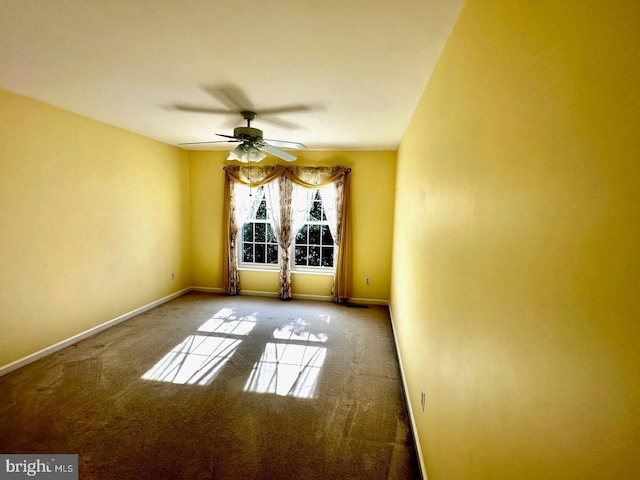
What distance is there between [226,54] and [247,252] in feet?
12.7

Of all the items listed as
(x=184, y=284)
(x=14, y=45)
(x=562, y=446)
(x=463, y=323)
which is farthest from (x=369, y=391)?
(x=184, y=284)

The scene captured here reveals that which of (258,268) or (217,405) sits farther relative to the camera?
(258,268)

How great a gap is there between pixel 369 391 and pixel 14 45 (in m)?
3.44

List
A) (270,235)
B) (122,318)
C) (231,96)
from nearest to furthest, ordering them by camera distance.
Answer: (231,96)
(122,318)
(270,235)

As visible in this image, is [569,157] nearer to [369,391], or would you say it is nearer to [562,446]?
[562,446]

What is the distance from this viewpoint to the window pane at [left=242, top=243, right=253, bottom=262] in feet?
17.5

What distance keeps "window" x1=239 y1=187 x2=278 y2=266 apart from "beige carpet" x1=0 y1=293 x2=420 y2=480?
1706 mm

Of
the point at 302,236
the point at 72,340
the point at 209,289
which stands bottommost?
the point at 72,340

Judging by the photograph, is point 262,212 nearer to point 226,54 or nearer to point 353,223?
point 353,223

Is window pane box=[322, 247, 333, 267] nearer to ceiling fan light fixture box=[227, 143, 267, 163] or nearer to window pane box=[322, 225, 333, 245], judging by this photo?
window pane box=[322, 225, 333, 245]

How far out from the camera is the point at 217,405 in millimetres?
2312

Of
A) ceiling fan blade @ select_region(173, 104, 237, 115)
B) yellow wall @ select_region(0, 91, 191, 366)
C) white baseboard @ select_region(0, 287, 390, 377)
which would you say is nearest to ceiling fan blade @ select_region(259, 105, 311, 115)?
ceiling fan blade @ select_region(173, 104, 237, 115)

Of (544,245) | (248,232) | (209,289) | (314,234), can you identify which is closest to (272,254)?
(248,232)

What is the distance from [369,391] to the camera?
2543mm
